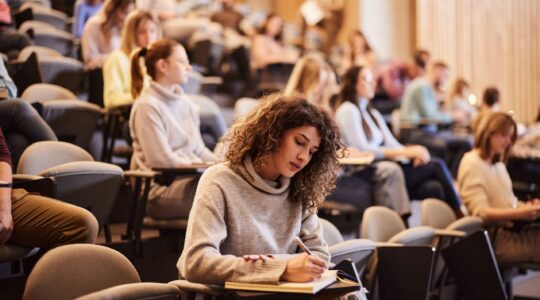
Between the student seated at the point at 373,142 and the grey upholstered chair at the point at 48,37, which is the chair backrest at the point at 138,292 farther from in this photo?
the grey upholstered chair at the point at 48,37

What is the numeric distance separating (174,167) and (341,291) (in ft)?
4.48

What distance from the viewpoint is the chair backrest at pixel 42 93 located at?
3.81 metres

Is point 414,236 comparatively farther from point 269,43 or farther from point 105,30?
point 269,43

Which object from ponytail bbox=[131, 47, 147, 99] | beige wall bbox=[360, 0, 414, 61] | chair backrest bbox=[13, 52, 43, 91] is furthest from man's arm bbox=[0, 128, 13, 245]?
beige wall bbox=[360, 0, 414, 61]

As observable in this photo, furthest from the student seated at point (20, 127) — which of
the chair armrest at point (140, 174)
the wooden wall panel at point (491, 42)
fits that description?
the wooden wall panel at point (491, 42)

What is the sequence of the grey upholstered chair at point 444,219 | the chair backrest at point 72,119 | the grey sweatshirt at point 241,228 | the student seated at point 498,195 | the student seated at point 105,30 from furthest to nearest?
the student seated at point 105,30 < the student seated at point 498,195 < the grey upholstered chair at point 444,219 < the chair backrest at point 72,119 < the grey sweatshirt at point 241,228

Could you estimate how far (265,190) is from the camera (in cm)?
228

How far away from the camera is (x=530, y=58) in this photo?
32.0 ft

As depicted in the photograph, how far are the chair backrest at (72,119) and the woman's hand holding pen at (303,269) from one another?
2.01m

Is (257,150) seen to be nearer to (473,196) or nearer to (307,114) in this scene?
(307,114)

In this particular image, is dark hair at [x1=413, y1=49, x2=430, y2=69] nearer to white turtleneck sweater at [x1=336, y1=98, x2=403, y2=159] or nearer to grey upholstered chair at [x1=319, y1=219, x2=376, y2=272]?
white turtleneck sweater at [x1=336, y1=98, x2=403, y2=159]

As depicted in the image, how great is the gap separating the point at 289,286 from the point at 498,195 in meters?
2.46

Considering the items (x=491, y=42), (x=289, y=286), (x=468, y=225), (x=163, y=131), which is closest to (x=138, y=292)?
(x=289, y=286)

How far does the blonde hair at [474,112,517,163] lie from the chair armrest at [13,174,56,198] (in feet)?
7.97
